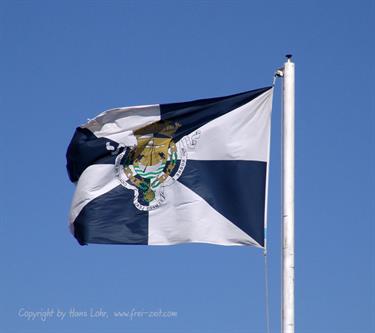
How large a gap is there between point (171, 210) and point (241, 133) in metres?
1.85

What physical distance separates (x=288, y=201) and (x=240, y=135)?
93.9 inches

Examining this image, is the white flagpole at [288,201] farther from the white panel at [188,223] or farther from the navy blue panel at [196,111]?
the navy blue panel at [196,111]

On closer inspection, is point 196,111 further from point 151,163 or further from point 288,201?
point 288,201

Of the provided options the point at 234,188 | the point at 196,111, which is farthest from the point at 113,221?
the point at 196,111

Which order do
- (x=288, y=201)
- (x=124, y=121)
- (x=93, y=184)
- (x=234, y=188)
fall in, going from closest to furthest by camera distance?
1. (x=288, y=201)
2. (x=234, y=188)
3. (x=93, y=184)
4. (x=124, y=121)

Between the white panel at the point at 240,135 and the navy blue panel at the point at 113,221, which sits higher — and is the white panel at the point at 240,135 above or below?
above

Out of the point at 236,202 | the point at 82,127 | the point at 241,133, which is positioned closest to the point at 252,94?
the point at 241,133

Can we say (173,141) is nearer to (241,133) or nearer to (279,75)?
(241,133)

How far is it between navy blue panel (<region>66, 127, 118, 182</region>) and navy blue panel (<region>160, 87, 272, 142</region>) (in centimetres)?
121

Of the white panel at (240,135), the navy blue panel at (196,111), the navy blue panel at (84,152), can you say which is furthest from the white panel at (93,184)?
the white panel at (240,135)

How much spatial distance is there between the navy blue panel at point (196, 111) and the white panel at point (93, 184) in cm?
140

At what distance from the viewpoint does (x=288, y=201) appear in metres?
14.6

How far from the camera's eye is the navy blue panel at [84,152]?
17.6 metres

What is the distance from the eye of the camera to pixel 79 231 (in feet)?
56.9
